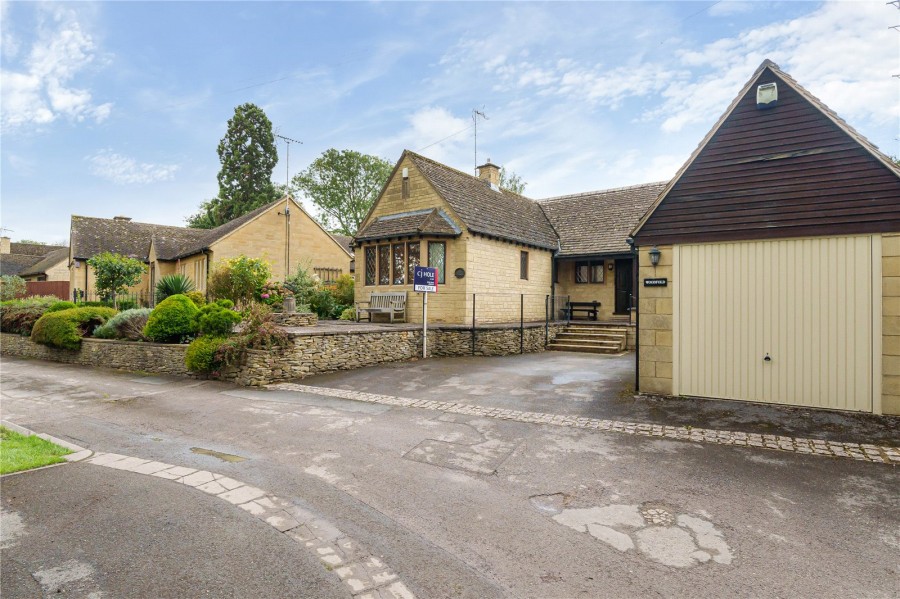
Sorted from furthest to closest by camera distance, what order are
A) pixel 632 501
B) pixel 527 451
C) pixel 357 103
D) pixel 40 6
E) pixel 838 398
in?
pixel 357 103, pixel 40 6, pixel 838 398, pixel 527 451, pixel 632 501

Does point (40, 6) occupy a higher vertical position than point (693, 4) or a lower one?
lower

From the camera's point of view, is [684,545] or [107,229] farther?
[107,229]

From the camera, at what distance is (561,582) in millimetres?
3180

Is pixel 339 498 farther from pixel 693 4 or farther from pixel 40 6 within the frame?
pixel 693 4

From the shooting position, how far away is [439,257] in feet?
55.5

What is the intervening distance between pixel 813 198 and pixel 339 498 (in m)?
8.85

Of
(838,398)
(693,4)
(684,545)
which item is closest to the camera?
(684,545)

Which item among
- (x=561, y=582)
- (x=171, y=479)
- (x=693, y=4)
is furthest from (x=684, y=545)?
(x=693, y=4)

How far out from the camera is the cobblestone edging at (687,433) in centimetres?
594

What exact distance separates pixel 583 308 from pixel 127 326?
56.6 ft

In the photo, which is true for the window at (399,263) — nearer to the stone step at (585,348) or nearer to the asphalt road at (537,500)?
the stone step at (585,348)

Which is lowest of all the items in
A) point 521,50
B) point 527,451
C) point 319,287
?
point 527,451

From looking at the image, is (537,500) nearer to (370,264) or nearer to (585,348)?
(585,348)

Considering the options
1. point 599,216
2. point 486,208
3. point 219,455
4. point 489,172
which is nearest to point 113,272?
point 486,208
